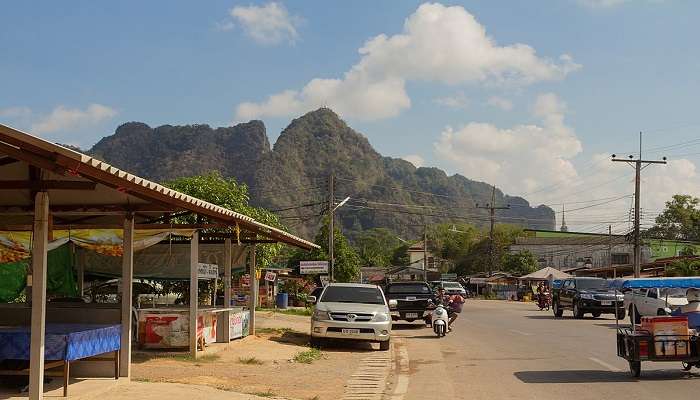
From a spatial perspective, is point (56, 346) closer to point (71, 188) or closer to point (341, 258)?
point (71, 188)

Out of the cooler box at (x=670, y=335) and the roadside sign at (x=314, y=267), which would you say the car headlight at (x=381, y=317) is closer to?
the cooler box at (x=670, y=335)

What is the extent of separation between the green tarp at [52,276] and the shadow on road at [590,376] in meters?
11.4

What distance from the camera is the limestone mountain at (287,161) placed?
155 metres

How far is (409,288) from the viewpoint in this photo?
29.7 m

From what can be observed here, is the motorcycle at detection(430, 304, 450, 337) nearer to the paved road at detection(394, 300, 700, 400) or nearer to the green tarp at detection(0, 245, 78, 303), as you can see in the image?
the paved road at detection(394, 300, 700, 400)

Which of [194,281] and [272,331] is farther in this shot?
[272,331]

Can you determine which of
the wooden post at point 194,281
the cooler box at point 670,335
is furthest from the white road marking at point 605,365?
the wooden post at point 194,281

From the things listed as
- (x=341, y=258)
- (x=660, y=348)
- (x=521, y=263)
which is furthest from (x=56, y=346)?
(x=521, y=263)

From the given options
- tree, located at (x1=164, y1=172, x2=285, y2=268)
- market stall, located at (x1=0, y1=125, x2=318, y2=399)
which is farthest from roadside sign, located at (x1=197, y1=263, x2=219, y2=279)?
tree, located at (x1=164, y1=172, x2=285, y2=268)

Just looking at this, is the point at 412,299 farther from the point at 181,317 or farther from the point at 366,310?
the point at 181,317

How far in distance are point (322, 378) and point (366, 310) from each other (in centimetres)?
588

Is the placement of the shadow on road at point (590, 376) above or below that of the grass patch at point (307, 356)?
above

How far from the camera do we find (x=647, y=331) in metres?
13.9

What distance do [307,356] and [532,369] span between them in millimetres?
4926
